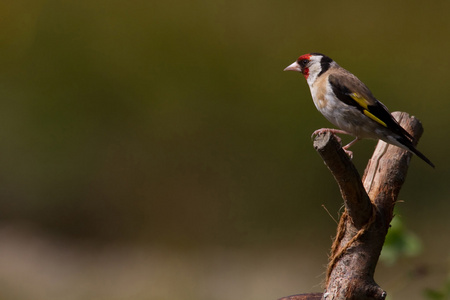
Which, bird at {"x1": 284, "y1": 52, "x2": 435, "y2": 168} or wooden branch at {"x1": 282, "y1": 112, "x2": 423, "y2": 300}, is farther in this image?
bird at {"x1": 284, "y1": 52, "x2": 435, "y2": 168}

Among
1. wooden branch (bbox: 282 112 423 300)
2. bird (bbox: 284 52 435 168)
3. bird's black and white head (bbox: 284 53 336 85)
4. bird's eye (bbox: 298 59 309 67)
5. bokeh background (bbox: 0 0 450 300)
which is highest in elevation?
bokeh background (bbox: 0 0 450 300)

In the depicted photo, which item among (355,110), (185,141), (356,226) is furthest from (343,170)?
(185,141)

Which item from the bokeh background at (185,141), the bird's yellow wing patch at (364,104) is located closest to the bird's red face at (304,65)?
the bird's yellow wing patch at (364,104)

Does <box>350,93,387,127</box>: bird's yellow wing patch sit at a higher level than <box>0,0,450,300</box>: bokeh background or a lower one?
lower

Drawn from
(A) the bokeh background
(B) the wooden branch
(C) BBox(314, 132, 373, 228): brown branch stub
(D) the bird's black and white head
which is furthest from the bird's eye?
(A) the bokeh background

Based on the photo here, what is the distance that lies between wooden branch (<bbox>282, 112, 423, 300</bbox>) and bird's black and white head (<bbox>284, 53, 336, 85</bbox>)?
1.94ft

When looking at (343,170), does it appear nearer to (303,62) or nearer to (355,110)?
(355,110)

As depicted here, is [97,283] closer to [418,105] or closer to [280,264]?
[280,264]

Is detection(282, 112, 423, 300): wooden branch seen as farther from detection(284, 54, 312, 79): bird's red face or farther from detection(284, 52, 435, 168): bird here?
detection(284, 54, 312, 79): bird's red face

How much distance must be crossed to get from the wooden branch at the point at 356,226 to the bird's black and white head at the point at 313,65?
0.59 m

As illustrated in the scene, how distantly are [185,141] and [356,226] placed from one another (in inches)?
128

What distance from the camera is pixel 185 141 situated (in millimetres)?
5336

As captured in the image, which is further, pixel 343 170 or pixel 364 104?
pixel 364 104

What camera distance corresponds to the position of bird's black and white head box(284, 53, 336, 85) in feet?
9.18
